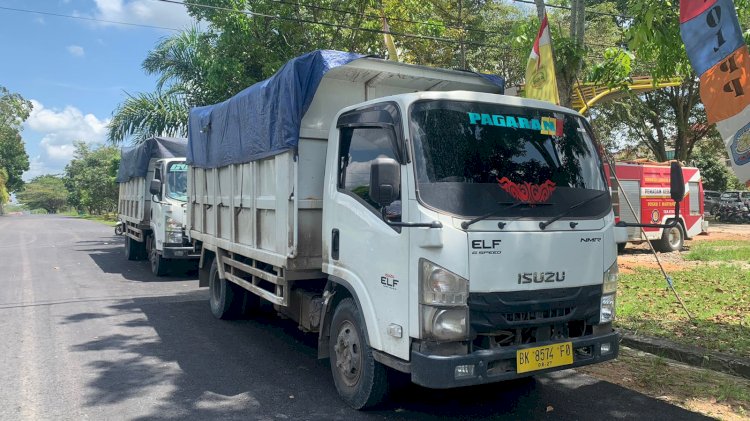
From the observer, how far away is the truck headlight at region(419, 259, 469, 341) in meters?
3.67

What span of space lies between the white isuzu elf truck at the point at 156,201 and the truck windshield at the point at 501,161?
300 inches

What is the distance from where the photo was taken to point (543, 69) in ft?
22.3

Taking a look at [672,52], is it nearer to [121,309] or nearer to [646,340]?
[646,340]

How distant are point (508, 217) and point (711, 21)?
2751 mm

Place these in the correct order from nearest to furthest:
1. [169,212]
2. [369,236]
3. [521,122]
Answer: [369,236]
[521,122]
[169,212]

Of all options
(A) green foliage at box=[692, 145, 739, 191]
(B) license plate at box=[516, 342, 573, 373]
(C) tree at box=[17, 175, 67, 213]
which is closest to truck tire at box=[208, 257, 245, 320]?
(B) license plate at box=[516, 342, 573, 373]

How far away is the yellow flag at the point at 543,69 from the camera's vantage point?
672 cm

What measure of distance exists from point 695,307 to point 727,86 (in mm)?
4135

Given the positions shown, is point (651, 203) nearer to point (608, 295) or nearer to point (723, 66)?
point (723, 66)

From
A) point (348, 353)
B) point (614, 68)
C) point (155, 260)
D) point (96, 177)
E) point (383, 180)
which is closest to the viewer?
point (383, 180)

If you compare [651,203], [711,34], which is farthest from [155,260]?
[651,203]

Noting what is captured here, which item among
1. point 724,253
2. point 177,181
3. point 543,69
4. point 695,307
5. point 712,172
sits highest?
point 712,172

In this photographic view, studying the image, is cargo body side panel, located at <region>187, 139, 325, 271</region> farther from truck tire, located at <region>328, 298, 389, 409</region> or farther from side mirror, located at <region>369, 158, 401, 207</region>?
side mirror, located at <region>369, 158, 401, 207</region>

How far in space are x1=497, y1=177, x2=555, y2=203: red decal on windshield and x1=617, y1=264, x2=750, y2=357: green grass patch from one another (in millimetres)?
3181
